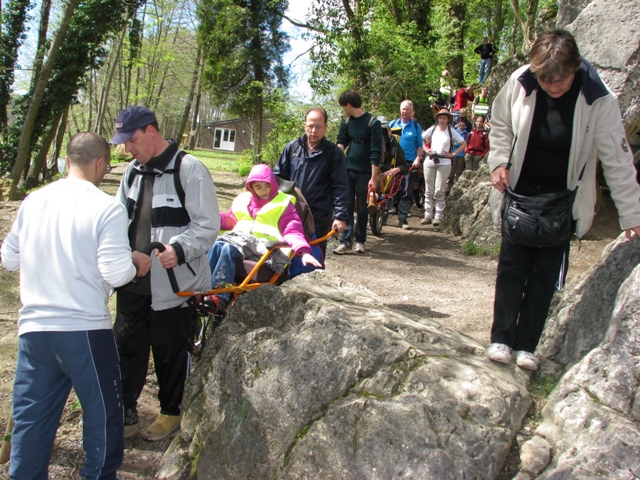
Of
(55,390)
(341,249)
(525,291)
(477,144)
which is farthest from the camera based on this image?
(477,144)

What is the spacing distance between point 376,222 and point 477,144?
3.88 m

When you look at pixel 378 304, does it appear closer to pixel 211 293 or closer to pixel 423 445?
pixel 211 293

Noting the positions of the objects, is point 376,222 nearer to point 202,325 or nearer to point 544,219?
point 202,325

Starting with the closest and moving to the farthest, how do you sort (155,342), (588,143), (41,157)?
(588,143) < (155,342) < (41,157)

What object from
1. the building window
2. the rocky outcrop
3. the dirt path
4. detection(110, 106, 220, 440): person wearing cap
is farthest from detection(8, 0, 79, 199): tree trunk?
the building window

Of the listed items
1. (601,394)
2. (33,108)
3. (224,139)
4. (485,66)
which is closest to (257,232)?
(601,394)

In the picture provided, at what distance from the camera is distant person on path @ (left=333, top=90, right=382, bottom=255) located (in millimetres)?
7225

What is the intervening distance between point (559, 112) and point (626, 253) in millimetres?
958

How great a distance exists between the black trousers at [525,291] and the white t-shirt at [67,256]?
6.92 ft

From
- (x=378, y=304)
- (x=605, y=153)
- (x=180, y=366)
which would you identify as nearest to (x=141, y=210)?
(x=180, y=366)

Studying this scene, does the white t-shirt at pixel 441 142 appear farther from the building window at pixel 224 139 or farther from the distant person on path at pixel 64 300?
the building window at pixel 224 139

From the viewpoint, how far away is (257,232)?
4.27 metres

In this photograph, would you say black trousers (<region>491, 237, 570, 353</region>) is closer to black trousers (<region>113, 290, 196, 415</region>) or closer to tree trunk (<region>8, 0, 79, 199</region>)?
black trousers (<region>113, 290, 196, 415</region>)

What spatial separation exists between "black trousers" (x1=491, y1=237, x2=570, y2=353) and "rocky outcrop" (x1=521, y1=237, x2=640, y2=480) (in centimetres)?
29
